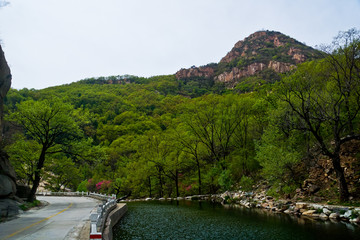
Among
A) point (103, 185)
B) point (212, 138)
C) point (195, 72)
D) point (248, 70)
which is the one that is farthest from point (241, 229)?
point (195, 72)

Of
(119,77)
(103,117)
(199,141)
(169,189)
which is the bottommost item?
(169,189)

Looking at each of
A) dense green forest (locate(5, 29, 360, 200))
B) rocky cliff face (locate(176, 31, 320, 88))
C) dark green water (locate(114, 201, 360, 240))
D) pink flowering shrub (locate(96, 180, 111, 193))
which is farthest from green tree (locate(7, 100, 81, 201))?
rocky cliff face (locate(176, 31, 320, 88))

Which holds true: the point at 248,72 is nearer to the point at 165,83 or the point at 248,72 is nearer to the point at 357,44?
the point at 165,83

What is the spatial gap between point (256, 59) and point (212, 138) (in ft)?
349

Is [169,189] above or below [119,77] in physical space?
below

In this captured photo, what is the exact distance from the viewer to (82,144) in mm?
23766

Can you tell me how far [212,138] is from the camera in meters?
37.3

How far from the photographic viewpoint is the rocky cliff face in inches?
4400

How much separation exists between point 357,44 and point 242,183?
20.7m

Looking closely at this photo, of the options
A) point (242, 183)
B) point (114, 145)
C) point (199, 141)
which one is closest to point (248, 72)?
point (114, 145)

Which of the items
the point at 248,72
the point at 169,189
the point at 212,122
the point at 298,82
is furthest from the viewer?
the point at 248,72

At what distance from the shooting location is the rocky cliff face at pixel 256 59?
11175 centimetres

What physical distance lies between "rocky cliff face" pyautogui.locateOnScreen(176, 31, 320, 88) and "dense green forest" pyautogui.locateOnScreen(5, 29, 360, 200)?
61379 mm

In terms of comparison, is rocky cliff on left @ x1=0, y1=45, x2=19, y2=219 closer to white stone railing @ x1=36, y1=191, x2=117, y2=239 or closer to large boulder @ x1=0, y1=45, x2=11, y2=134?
large boulder @ x1=0, y1=45, x2=11, y2=134
